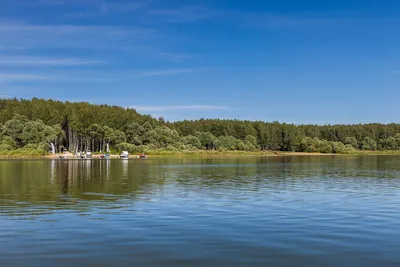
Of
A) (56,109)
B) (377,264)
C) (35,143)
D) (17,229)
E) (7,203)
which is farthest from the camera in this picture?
(56,109)

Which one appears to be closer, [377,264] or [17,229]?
[377,264]

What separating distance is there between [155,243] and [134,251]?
5.15ft

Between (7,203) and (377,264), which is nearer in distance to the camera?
(377,264)

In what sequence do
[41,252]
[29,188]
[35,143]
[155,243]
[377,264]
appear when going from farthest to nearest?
[35,143] < [29,188] < [155,243] < [41,252] < [377,264]

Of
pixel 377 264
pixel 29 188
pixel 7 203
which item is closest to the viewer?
pixel 377 264

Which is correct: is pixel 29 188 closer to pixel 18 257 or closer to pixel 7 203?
pixel 7 203

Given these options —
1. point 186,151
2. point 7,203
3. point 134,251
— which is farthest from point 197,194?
point 186,151

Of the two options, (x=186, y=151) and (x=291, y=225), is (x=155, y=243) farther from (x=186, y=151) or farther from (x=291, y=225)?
(x=186, y=151)

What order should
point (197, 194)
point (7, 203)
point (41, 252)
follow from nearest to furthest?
point (41, 252) < point (7, 203) < point (197, 194)

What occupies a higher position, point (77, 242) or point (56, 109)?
point (56, 109)

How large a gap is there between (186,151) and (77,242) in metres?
171

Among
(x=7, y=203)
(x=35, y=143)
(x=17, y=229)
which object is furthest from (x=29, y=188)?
(x=35, y=143)

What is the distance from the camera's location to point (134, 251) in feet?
57.4

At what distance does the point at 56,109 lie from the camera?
187000 millimetres
